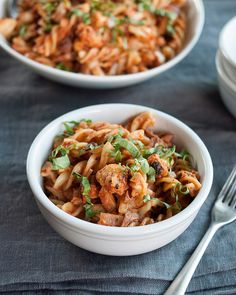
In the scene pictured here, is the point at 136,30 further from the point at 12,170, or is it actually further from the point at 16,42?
the point at 12,170

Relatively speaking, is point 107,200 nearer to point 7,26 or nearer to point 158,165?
point 158,165

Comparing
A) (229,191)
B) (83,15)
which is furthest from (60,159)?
(83,15)

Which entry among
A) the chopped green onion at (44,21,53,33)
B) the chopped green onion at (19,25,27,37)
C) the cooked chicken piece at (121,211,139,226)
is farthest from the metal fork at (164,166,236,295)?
the chopped green onion at (19,25,27,37)

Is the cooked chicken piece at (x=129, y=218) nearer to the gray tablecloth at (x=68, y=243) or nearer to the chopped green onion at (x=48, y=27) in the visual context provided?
the gray tablecloth at (x=68, y=243)

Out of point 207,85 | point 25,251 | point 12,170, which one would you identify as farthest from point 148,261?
point 207,85

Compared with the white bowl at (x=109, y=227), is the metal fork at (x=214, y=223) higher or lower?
lower

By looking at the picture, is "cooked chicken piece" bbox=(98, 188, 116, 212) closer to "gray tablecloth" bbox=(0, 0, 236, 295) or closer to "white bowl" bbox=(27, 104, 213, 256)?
"white bowl" bbox=(27, 104, 213, 256)

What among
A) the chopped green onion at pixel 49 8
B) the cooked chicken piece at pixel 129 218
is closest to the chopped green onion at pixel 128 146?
the cooked chicken piece at pixel 129 218
